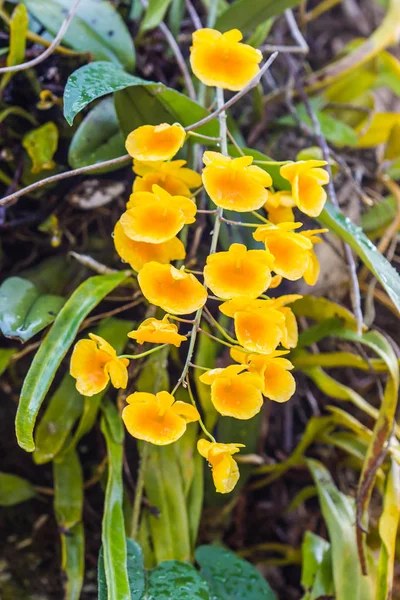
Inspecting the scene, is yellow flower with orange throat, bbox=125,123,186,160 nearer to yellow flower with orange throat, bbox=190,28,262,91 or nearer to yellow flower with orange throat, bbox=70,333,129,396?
yellow flower with orange throat, bbox=190,28,262,91

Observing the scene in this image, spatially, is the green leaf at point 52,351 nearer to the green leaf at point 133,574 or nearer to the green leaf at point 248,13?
the green leaf at point 133,574

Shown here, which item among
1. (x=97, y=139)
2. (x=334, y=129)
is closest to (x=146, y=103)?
(x=97, y=139)

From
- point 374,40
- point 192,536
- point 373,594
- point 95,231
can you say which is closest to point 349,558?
point 373,594

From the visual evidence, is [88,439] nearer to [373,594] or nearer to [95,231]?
[95,231]

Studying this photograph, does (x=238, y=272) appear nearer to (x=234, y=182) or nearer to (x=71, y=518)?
(x=234, y=182)

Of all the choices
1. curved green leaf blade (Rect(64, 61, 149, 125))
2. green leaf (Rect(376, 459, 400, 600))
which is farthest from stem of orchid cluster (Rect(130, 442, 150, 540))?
curved green leaf blade (Rect(64, 61, 149, 125))

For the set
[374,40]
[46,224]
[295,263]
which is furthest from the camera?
[374,40]
